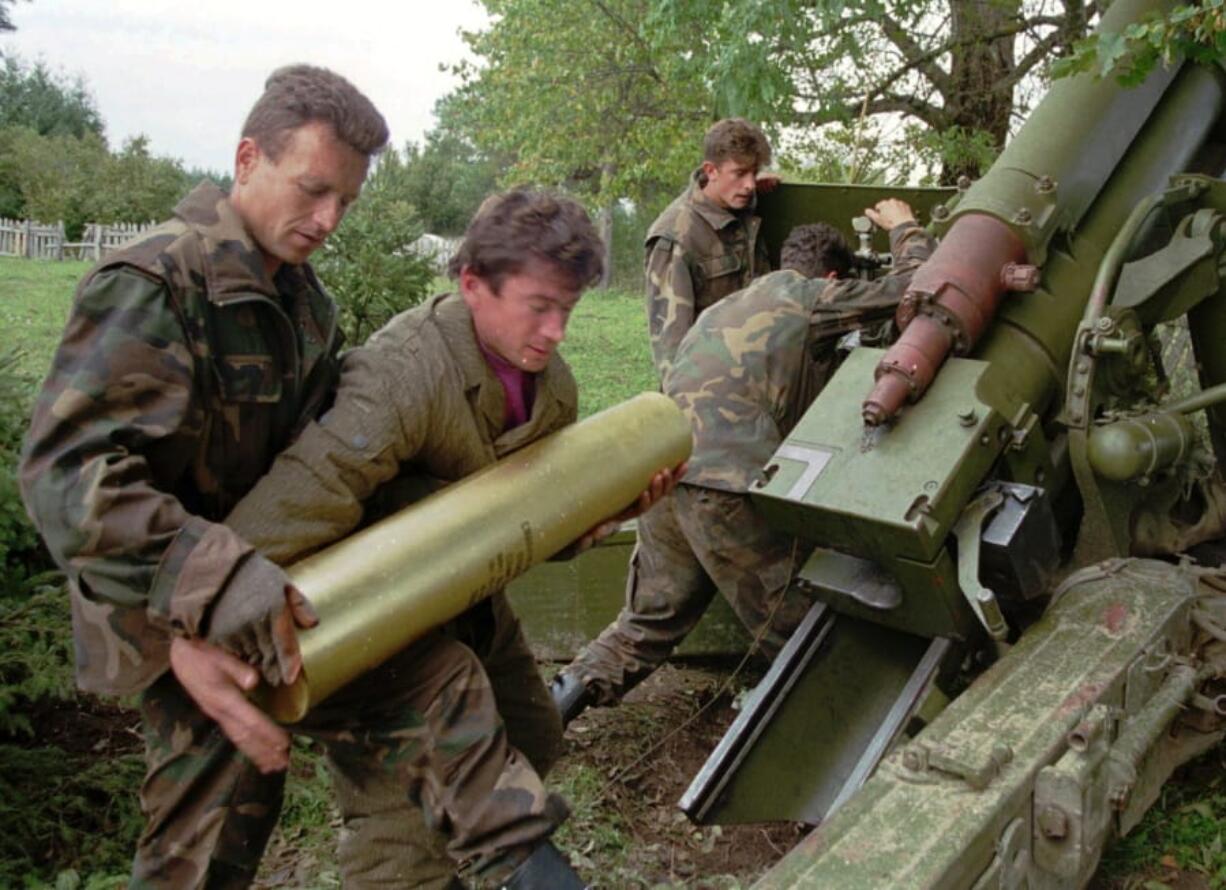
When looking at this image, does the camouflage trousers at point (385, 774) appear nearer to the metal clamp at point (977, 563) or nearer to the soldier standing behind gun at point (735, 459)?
the metal clamp at point (977, 563)

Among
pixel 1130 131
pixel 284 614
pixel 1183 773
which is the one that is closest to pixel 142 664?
pixel 284 614

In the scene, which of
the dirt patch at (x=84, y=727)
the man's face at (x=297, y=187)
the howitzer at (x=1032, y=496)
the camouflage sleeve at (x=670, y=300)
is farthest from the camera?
the camouflage sleeve at (x=670, y=300)

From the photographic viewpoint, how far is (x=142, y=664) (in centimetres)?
219

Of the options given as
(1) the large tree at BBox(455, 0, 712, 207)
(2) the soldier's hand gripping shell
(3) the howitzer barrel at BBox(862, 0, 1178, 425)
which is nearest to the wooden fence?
(1) the large tree at BBox(455, 0, 712, 207)

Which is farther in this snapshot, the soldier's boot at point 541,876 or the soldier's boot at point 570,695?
the soldier's boot at point 570,695

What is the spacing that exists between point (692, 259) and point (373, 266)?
281cm

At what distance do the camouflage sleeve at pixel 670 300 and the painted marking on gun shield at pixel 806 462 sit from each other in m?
1.55

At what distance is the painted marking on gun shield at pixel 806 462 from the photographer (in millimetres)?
3406

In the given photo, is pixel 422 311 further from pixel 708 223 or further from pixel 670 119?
pixel 670 119

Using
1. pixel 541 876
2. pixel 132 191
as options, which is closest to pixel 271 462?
pixel 541 876

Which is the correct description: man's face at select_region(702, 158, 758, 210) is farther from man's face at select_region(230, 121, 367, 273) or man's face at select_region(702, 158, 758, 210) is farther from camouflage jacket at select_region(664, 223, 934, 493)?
man's face at select_region(230, 121, 367, 273)

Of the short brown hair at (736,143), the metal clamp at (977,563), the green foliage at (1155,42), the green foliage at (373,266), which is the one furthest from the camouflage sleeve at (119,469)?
the green foliage at (373,266)

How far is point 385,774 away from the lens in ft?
8.16

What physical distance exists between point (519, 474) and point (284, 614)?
1.89ft
